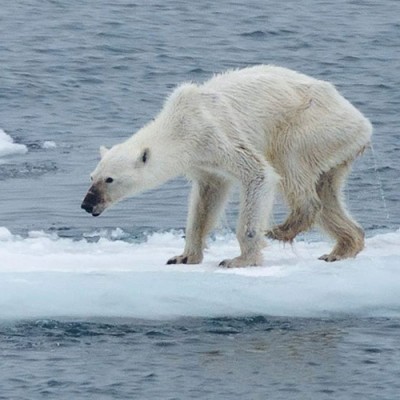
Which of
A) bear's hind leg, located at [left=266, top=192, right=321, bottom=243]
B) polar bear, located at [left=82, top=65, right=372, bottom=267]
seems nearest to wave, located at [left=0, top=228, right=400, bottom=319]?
bear's hind leg, located at [left=266, top=192, right=321, bottom=243]

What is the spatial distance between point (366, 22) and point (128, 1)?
15.5 feet

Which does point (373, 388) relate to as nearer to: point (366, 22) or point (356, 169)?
point (356, 169)

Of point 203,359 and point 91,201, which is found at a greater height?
point 91,201

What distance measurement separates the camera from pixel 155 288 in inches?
453

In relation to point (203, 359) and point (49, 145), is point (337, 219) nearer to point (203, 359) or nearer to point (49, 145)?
point (203, 359)

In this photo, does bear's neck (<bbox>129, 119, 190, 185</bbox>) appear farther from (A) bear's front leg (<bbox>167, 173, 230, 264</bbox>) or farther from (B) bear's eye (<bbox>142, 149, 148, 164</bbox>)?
(A) bear's front leg (<bbox>167, 173, 230, 264</bbox>)

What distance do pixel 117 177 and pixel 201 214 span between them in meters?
0.98

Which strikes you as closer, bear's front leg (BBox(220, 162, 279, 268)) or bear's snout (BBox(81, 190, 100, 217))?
bear's snout (BBox(81, 190, 100, 217))

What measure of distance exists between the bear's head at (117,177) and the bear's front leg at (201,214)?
0.69 metres

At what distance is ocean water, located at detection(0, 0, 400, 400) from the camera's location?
10.2 m

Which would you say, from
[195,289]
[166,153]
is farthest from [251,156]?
[195,289]

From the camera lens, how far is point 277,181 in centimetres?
1220

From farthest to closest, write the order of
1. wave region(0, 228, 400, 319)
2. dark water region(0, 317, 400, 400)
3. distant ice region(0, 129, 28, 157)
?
distant ice region(0, 129, 28, 157) < wave region(0, 228, 400, 319) < dark water region(0, 317, 400, 400)

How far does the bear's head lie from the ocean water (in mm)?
543
